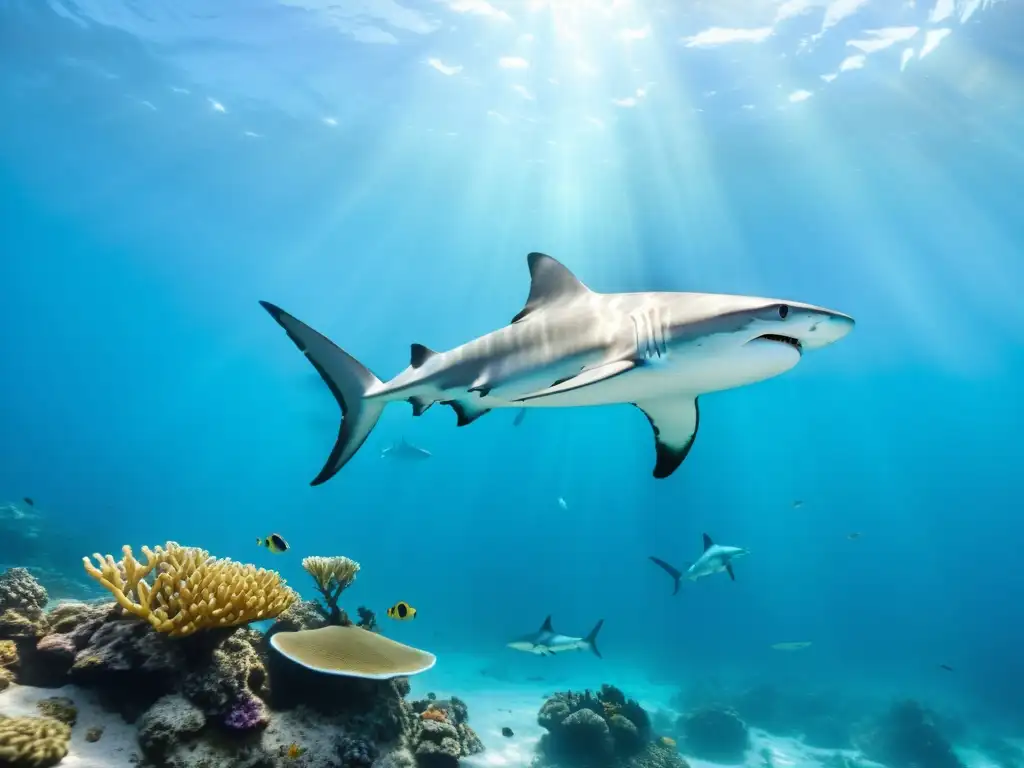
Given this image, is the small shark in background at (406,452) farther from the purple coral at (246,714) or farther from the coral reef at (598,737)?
the purple coral at (246,714)

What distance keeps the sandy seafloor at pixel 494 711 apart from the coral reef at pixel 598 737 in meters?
0.60

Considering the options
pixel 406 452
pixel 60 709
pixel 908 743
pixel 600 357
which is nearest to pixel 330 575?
pixel 60 709

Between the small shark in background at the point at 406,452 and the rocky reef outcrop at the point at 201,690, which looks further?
the small shark in background at the point at 406,452

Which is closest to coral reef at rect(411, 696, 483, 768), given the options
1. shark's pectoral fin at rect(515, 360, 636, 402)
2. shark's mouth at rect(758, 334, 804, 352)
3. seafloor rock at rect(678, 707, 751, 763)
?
shark's pectoral fin at rect(515, 360, 636, 402)

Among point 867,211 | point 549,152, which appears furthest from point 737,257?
point 549,152

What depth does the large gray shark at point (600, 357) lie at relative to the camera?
344 cm

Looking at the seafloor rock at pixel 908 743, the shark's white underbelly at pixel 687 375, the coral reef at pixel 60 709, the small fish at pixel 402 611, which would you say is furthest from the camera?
the seafloor rock at pixel 908 743

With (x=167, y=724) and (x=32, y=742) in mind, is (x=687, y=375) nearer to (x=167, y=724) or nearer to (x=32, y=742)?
(x=167, y=724)

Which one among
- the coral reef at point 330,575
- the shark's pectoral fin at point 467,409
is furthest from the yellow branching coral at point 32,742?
the shark's pectoral fin at point 467,409

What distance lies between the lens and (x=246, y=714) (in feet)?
13.9

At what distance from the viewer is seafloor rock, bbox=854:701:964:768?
62.5ft

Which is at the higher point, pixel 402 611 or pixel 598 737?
pixel 402 611

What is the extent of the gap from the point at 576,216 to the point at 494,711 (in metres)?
27.0

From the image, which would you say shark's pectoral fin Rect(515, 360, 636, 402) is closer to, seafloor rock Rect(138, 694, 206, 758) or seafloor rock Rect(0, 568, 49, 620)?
seafloor rock Rect(138, 694, 206, 758)
